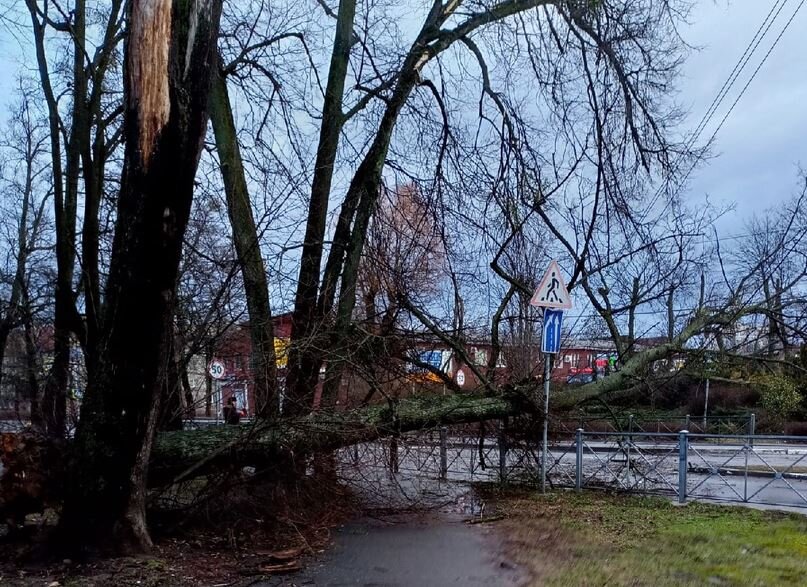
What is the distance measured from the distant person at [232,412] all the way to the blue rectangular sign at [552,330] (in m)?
4.16

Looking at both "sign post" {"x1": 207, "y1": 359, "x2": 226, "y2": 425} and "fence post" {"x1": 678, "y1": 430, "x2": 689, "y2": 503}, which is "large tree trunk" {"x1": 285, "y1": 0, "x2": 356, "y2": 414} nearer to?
"sign post" {"x1": 207, "y1": 359, "x2": 226, "y2": 425}

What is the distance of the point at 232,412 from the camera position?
33.1 ft

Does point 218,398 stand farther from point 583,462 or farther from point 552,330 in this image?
point 583,462

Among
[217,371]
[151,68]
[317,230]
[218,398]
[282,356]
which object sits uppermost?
[151,68]

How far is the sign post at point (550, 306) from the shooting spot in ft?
32.3

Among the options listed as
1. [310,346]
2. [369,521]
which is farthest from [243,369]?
[369,521]

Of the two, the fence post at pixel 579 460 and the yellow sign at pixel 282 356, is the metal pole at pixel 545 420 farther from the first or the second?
the yellow sign at pixel 282 356

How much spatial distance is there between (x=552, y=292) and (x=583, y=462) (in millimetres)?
2855

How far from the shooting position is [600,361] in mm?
21016

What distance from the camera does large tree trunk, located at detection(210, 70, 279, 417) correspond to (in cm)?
847

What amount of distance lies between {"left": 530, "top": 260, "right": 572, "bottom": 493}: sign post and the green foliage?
20.0 meters

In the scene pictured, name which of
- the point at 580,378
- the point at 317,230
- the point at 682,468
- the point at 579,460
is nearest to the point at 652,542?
the point at 682,468

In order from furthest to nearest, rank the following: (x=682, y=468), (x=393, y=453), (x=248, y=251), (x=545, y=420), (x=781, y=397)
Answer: (x=781, y=397) → (x=545, y=420) → (x=682, y=468) → (x=393, y=453) → (x=248, y=251)

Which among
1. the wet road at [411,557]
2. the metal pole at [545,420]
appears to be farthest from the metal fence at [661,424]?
the wet road at [411,557]
